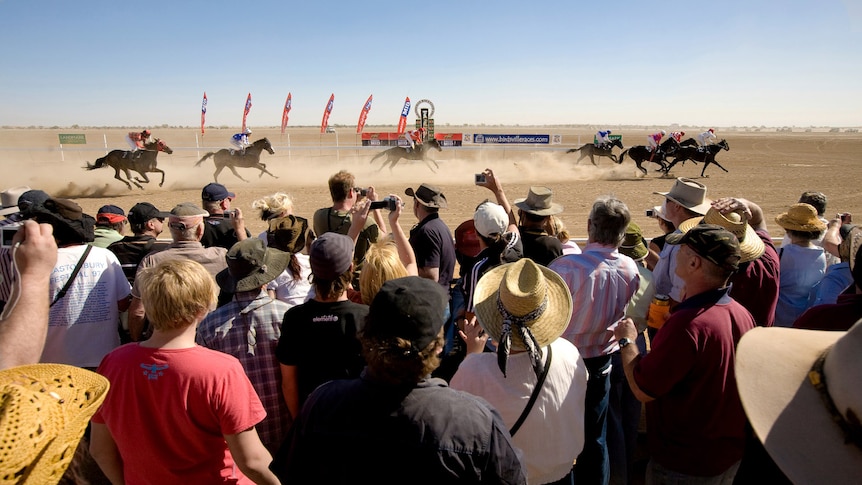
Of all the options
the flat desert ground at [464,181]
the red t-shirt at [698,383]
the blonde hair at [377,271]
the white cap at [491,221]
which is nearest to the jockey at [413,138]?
the flat desert ground at [464,181]

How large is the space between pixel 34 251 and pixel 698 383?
268 centimetres

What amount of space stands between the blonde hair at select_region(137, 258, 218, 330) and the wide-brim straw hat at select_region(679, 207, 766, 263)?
8.54ft

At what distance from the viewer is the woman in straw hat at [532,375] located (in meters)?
1.93

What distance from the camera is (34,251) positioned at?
173 centimetres

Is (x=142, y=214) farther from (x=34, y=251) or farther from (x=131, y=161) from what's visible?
(x=131, y=161)

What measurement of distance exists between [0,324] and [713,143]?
25.3 m

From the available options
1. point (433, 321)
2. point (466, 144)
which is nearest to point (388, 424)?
point (433, 321)

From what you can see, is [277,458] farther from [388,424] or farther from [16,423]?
[16,423]

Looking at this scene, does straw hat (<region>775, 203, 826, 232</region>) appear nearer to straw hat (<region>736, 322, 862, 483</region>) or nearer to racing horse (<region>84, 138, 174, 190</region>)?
straw hat (<region>736, 322, 862, 483</region>)

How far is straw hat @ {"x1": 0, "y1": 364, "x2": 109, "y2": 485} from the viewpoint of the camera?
94cm

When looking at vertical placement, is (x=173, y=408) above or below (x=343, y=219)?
below

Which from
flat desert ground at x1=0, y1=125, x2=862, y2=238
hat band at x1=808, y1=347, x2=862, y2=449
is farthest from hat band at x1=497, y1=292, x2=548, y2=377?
flat desert ground at x1=0, y1=125, x2=862, y2=238

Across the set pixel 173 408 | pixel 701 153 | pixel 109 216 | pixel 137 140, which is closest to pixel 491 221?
pixel 173 408

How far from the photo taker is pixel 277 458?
5.00 ft
